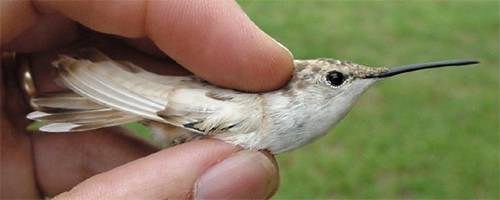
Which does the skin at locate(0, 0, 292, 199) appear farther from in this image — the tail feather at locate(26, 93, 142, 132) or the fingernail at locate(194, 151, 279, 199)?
the tail feather at locate(26, 93, 142, 132)

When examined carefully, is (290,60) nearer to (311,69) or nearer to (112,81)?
(311,69)

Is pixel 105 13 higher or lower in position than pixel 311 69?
higher

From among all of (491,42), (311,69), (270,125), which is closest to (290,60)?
(311,69)

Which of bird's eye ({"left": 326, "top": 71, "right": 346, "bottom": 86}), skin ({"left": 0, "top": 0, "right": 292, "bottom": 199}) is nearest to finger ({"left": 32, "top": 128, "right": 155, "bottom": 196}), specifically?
skin ({"left": 0, "top": 0, "right": 292, "bottom": 199})

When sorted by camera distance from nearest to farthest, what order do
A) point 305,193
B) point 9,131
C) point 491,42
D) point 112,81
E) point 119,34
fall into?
1. point 112,81
2. point 119,34
3. point 9,131
4. point 305,193
5. point 491,42

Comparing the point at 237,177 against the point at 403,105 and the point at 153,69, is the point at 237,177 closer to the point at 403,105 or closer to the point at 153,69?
the point at 153,69

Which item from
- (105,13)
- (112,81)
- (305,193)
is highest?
(105,13)

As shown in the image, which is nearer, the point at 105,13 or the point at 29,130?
the point at 105,13
